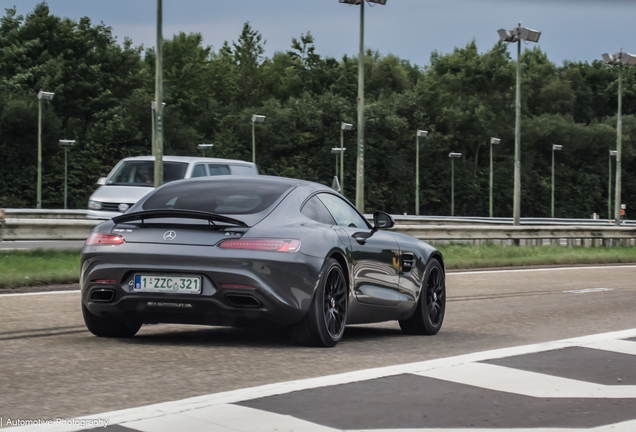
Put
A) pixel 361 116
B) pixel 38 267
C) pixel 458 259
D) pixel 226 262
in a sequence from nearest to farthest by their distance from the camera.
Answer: pixel 226 262 < pixel 38 267 < pixel 458 259 < pixel 361 116

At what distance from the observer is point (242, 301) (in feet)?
23.7

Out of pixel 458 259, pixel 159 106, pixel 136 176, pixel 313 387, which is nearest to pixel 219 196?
pixel 313 387

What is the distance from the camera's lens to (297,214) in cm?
770

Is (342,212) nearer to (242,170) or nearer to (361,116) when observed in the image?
(242,170)

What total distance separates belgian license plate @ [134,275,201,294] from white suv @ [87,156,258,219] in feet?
46.1

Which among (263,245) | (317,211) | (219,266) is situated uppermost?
(317,211)

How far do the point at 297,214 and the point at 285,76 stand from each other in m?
95.9

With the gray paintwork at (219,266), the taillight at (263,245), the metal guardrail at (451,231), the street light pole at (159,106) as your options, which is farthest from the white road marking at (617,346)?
the street light pole at (159,106)

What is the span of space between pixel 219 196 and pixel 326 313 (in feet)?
3.90

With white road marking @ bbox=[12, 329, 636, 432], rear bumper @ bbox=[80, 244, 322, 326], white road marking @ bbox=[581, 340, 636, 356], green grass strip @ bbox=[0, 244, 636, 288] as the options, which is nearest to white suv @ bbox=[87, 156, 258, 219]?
green grass strip @ bbox=[0, 244, 636, 288]

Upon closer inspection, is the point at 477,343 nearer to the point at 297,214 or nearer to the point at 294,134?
the point at 297,214

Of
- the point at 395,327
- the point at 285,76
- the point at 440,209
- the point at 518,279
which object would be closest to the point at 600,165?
the point at 440,209

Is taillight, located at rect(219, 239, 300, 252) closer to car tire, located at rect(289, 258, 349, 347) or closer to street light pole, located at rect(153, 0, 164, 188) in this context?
car tire, located at rect(289, 258, 349, 347)

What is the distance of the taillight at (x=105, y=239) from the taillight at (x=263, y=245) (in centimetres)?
78
